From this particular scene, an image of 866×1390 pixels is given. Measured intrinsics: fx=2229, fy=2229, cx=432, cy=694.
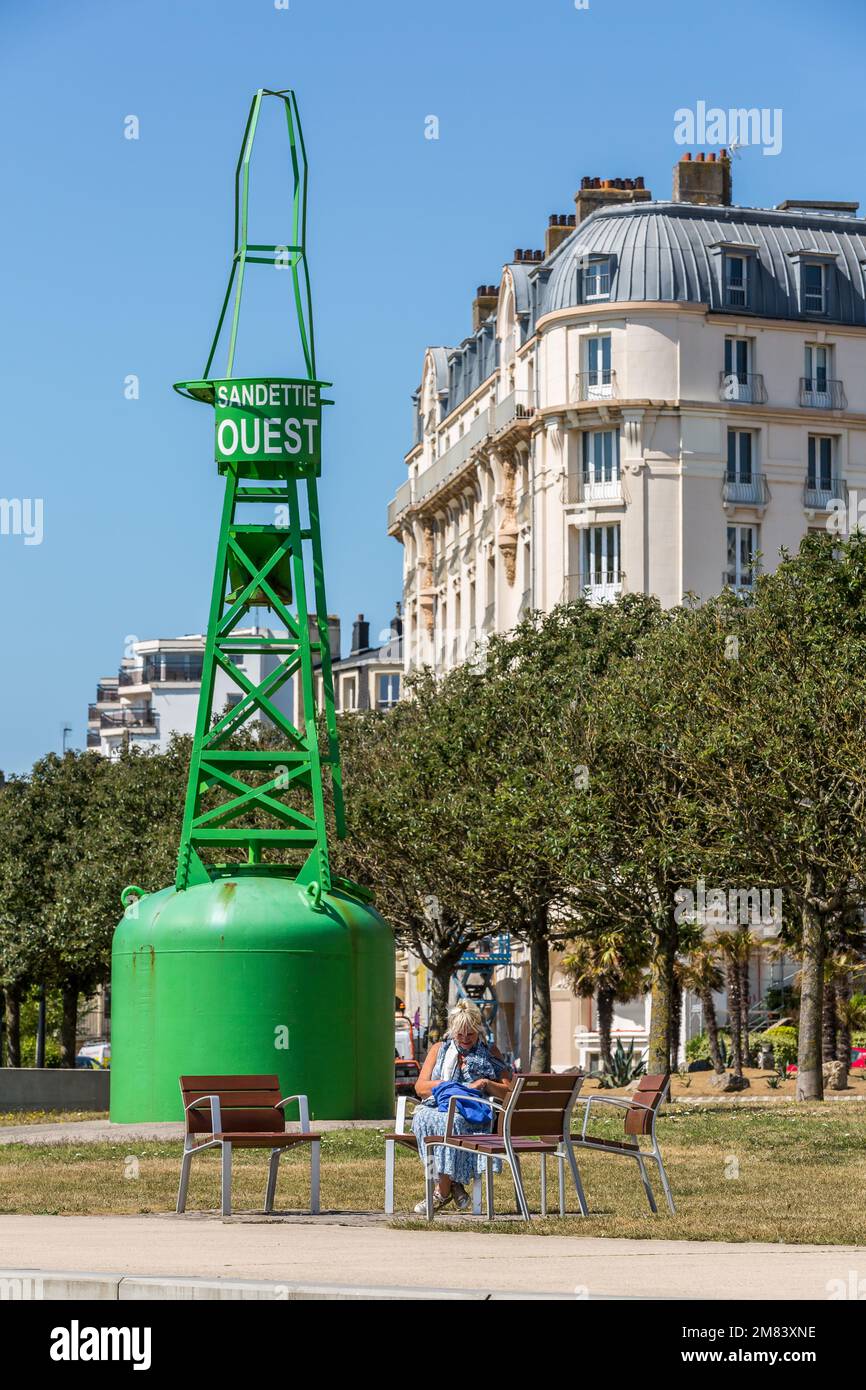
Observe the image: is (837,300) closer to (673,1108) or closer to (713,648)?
(713,648)

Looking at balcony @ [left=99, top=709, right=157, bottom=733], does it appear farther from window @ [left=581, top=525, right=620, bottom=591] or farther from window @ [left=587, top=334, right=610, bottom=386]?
window @ [left=587, top=334, right=610, bottom=386]

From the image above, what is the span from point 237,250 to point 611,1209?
18269 millimetres

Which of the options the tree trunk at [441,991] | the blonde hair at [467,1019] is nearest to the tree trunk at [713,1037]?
the tree trunk at [441,991]

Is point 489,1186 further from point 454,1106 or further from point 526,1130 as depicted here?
point 454,1106

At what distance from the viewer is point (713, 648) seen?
37.2 meters

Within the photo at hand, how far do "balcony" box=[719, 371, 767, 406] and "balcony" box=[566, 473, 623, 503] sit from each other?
4.29 meters

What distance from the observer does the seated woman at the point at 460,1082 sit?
49.5 ft

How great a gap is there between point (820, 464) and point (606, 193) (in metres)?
12.5

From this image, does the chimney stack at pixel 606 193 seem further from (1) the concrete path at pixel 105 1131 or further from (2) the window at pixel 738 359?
(1) the concrete path at pixel 105 1131

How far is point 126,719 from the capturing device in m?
162

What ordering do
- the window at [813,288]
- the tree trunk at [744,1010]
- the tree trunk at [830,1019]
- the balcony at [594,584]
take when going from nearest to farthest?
the tree trunk at [830,1019], the tree trunk at [744,1010], the balcony at [594,584], the window at [813,288]

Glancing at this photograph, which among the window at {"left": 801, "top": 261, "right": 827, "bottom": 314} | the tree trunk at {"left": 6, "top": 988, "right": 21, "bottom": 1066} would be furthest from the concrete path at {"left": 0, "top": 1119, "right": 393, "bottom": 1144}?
the window at {"left": 801, "top": 261, "right": 827, "bottom": 314}

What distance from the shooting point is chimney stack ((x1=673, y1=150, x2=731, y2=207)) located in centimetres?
7131

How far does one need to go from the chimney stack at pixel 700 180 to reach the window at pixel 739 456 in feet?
28.2
